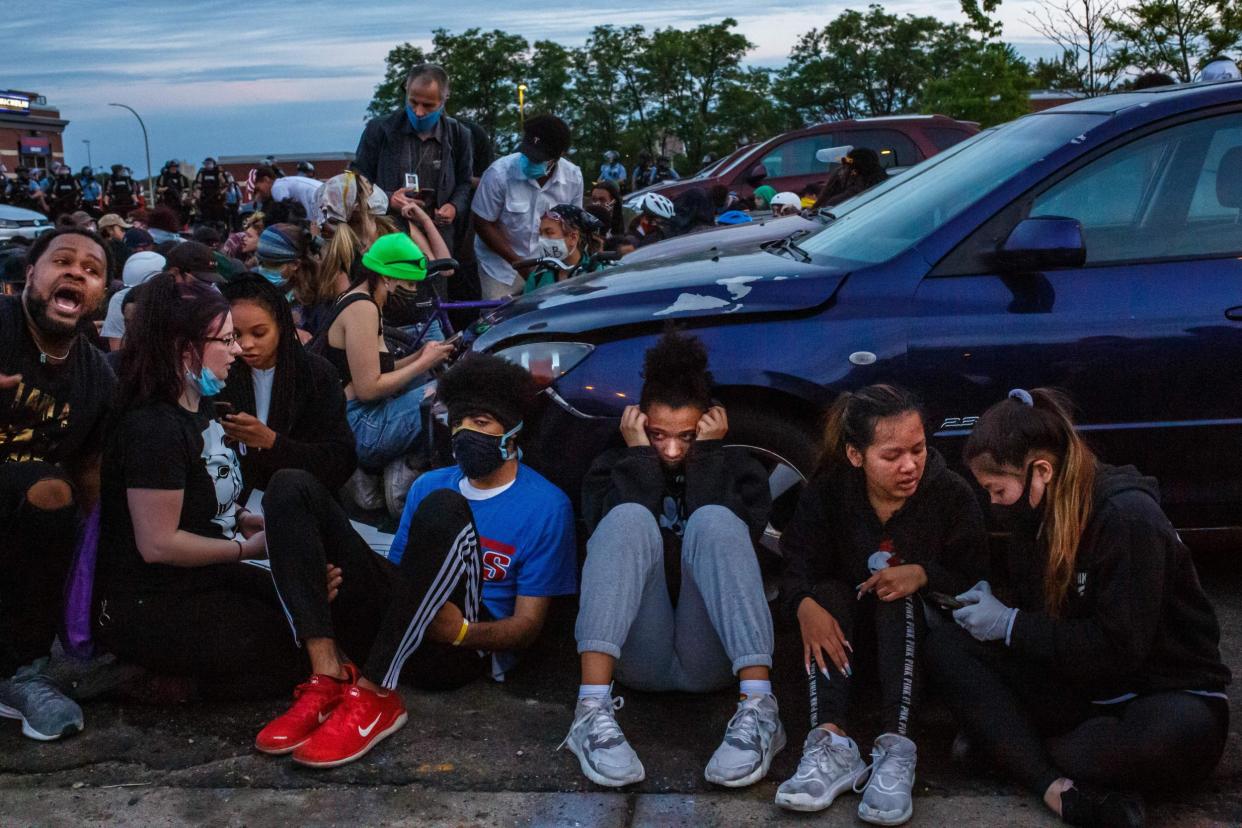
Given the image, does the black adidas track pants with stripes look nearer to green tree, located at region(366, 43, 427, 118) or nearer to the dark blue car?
the dark blue car

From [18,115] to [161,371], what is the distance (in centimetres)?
8393

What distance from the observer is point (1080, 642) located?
3.13m

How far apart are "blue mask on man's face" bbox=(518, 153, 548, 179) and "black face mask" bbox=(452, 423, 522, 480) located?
374 cm

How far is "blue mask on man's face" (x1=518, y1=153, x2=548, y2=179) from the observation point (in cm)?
745

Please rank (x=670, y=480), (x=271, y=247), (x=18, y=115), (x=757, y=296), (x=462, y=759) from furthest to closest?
(x=18, y=115)
(x=271, y=247)
(x=757, y=296)
(x=670, y=480)
(x=462, y=759)

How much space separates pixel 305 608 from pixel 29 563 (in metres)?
0.87

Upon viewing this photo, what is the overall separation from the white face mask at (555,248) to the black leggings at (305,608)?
3.29m

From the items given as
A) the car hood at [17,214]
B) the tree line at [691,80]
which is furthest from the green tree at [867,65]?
the car hood at [17,214]

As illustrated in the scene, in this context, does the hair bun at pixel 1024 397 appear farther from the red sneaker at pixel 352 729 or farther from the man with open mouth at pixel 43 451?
the man with open mouth at pixel 43 451

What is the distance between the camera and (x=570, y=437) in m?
4.23

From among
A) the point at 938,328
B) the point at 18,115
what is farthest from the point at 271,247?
the point at 18,115

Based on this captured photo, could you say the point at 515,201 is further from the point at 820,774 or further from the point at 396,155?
the point at 820,774

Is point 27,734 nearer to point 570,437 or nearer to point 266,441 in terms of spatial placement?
point 266,441

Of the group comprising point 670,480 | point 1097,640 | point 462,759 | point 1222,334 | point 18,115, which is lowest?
point 462,759
